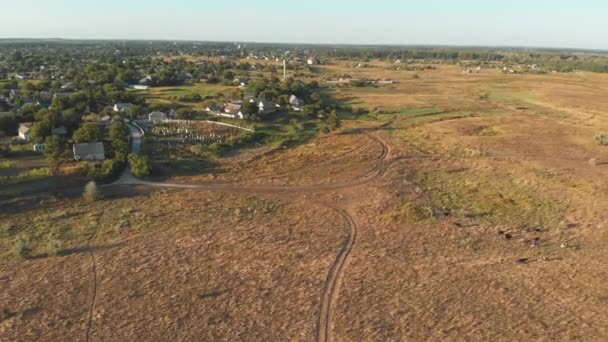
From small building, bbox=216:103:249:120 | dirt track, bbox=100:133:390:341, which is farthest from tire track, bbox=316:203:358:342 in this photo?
small building, bbox=216:103:249:120

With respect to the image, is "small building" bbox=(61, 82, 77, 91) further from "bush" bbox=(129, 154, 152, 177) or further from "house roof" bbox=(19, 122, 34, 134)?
"bush" bbox=(129, 154, 152, 177)

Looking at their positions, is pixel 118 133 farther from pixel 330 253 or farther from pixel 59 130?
pixel 330 253

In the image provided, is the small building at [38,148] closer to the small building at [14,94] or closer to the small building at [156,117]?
the small building at [156,117]

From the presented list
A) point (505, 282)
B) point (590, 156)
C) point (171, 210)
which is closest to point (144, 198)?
point (171, 210)

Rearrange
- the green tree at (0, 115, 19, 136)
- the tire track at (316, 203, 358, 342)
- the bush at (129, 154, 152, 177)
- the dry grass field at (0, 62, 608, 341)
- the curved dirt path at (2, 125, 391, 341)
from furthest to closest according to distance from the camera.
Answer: the green tree at (0, 115, 19, 136) < the bush at (129, 154, 152, 177) < the curved dirt path at (2, 125, 391, 341) < the dry grass field at (0, 62, 608, 341) < the tire track at (316, 203, 358, 342)

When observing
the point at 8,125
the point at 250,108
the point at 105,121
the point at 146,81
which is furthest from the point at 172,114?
the point at 146,81

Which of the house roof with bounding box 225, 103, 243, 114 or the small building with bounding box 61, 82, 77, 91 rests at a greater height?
the small building with bounding box 61, 82, 77, 91
